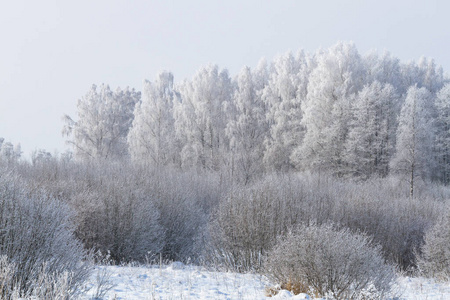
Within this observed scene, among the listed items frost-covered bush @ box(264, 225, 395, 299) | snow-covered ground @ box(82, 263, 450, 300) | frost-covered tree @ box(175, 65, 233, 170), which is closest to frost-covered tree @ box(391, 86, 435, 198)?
frost-covered tree @ box(175, 65, 233, 170)

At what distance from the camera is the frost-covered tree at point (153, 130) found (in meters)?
39.7

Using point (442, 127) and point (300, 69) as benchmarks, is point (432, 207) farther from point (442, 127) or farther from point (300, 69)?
point (300, 69)

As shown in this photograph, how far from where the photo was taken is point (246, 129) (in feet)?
134

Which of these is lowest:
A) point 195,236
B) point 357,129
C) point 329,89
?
point 195,236

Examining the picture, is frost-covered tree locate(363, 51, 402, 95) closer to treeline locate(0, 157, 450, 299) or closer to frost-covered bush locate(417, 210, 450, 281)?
treeline locate(0, 157, 450, 299)

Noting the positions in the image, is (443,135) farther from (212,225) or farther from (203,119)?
(212,225)

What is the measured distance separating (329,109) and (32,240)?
109 ft

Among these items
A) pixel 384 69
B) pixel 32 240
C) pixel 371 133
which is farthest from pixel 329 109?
pixel 32 240

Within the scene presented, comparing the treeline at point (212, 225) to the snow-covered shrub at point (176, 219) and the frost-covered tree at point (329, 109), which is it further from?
the frost-covered tree at point (329, 109)

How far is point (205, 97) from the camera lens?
43.3m

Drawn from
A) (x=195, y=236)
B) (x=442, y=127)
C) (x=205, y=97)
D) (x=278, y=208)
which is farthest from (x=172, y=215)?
(x=442, y=127)

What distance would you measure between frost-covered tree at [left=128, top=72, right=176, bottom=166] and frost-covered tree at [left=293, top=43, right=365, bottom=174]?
39.5 ft

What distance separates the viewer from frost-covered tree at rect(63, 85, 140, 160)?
42781mm

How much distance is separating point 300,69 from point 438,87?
20001 millimetres
